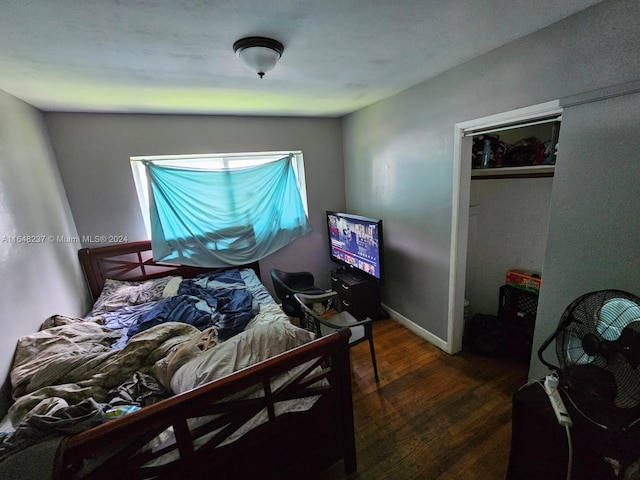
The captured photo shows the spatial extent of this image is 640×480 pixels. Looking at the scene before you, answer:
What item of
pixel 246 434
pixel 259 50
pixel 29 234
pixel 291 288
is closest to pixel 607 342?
pixel 246 434

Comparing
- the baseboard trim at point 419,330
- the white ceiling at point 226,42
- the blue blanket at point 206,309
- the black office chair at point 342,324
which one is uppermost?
the white ceiling at point 226,42

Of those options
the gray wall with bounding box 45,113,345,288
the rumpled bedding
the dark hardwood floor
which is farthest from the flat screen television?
the rumpled bedding

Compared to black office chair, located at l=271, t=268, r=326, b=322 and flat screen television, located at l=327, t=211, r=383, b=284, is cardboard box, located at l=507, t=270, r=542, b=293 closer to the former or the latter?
flat screen television, located at l=327, t=211, r=383, b=284

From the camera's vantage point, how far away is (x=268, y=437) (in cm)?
112

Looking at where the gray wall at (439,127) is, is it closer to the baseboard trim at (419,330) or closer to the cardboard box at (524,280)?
the baseboard trim at (419,330)

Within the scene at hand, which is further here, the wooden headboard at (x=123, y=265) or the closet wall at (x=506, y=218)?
the wooden headboard at (x=123, y=265)

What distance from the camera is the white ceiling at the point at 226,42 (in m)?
0.99

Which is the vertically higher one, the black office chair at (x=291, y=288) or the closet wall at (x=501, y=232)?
the closet wall at (x=501, y=232)

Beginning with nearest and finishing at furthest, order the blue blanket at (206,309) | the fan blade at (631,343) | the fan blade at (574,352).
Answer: the fan blade at (631,343) < the fan blade at (574,352) < the blue blanket at (206,309)

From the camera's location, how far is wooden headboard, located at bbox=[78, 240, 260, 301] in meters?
2.43

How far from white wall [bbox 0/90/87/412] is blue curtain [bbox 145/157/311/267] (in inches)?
26.4

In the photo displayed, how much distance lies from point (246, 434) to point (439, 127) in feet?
7.44

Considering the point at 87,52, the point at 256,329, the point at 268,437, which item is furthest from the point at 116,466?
the point at 87,52

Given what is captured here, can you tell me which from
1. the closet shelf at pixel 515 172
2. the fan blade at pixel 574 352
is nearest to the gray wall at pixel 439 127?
the closet shelf at pixel 515 172
